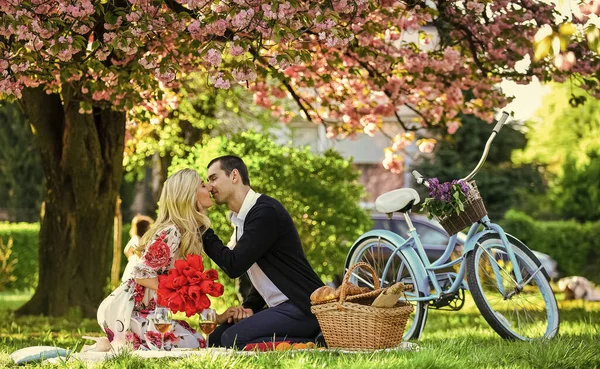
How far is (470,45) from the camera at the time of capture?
10641 mm

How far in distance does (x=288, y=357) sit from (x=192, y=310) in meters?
0.82

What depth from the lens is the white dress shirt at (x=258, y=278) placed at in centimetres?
664

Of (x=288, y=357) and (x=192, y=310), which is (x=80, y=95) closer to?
(x=192, y=310)

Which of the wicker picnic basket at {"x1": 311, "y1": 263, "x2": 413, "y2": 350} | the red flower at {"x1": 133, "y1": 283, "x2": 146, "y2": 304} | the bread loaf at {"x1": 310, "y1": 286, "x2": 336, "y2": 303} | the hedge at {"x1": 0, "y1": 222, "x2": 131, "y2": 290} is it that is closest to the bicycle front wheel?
the wicker picnic basket at {"x1": 311, "y1": 263, "x2": 413, "y2": 350}

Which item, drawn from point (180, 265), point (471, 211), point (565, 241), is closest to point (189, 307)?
point (180, 265)

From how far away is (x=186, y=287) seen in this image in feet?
19.8

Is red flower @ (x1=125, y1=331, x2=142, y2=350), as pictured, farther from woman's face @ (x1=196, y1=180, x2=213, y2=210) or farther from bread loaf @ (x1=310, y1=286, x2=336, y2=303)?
bread loaf @ (x1=310, y1=286, x2=336, y2=303)

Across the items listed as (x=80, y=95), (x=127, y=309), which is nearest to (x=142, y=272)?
(x=127, y=309)

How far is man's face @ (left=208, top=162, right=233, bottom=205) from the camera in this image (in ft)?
22.1

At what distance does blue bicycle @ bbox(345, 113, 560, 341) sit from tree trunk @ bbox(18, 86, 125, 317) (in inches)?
197

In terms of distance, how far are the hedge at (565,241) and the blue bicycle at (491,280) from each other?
16758 millimetres

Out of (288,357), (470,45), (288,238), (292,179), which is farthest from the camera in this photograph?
(292,179)

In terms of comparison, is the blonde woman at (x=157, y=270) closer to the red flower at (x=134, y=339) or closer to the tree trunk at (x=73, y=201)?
the red flower at (x=134, y=339)

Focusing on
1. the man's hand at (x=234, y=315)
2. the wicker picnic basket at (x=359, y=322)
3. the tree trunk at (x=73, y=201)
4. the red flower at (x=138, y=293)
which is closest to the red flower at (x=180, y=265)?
the red flower at (x=138, y=293)
